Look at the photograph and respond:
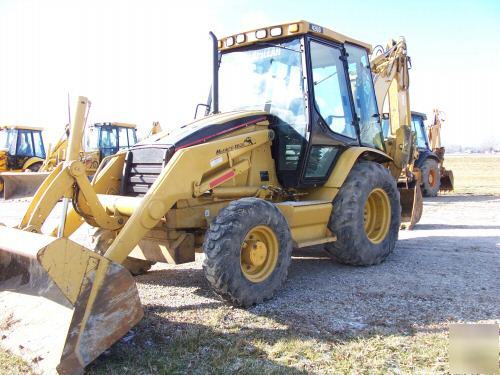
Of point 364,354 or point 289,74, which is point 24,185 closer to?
point 289,74

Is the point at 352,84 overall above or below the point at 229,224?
above

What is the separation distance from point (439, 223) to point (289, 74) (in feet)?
17.4

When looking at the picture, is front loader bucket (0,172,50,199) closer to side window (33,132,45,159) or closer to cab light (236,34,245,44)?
side window (33,132,45,159)

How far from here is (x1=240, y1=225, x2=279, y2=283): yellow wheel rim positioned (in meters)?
4.45

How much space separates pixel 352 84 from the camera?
630 cm

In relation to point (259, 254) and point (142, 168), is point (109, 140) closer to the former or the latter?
point (142, 168)

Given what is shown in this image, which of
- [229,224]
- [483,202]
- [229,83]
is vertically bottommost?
[483,202]

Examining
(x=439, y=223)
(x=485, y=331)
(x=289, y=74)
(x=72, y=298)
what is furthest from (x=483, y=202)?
(x=72, y=298)

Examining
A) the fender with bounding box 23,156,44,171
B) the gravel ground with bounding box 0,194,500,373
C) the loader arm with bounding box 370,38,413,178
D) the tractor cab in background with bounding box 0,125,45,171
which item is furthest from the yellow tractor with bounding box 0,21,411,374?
the tractor cab in background with bounding box 0,125,45,171

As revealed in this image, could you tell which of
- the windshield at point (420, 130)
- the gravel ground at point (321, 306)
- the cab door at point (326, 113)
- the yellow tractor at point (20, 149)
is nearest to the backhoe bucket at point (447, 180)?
the windshield at point (420, 130)

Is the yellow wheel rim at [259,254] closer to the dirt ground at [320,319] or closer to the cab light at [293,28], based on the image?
the dirt ground at [320,319]

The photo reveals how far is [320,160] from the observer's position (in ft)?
18.5

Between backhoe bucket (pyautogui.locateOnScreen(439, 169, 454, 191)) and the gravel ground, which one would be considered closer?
the gravel ground

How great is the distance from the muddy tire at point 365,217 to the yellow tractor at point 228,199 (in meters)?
0.02
